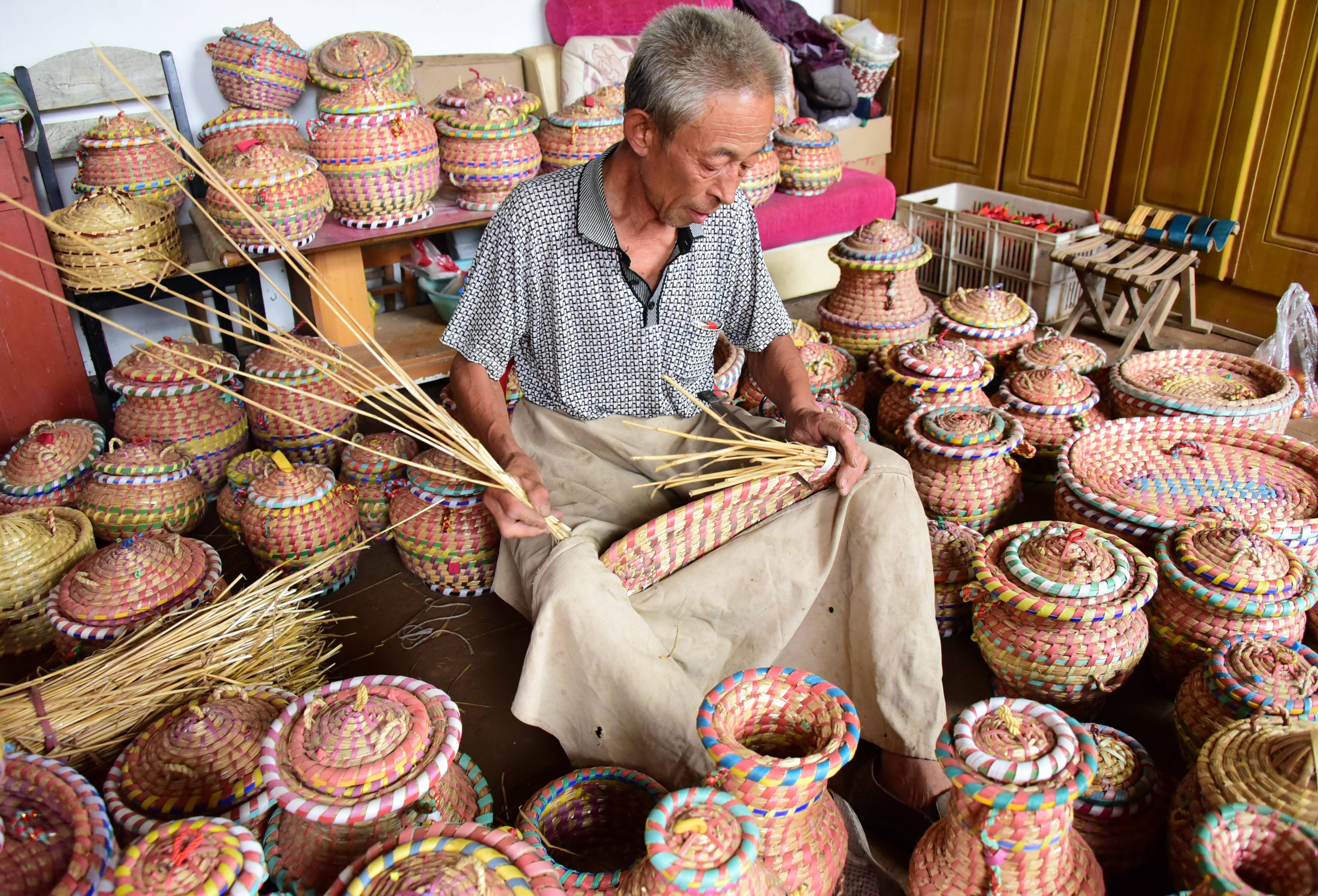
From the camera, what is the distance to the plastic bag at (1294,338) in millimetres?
3621

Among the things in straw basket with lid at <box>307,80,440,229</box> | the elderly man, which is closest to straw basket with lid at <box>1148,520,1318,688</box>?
the elderly man

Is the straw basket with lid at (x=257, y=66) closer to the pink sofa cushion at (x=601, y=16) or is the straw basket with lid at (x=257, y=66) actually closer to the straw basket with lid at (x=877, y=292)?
the pink sofa cushion at (x=601, y=16)

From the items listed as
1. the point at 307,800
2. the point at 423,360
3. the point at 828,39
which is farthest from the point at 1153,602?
the point at 828,39

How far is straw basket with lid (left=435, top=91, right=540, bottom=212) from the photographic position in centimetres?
330

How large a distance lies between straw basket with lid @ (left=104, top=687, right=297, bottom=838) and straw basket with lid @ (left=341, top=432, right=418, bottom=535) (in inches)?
43.9

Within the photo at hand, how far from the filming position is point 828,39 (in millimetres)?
5285

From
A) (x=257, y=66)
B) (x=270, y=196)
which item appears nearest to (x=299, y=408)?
(x=270, y=196)

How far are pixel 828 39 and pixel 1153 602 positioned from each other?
13.5 ft

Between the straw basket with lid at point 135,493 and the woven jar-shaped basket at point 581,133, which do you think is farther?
the woven jar-shaped basket at point 581,133

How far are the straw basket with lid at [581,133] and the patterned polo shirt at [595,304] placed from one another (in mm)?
1462

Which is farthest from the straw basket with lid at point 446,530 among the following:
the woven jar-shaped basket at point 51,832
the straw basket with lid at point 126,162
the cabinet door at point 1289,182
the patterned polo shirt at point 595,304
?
the cabinet door at point 1289,182

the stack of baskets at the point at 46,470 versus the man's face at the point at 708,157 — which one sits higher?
the man's face at the point at 708,157

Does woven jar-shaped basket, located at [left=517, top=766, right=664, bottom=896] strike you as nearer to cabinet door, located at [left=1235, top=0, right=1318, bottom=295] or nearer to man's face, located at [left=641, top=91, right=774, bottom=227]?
man's face, located at [left=641, top=91, right=774, bottom=227]

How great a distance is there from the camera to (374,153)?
10.3 feet
